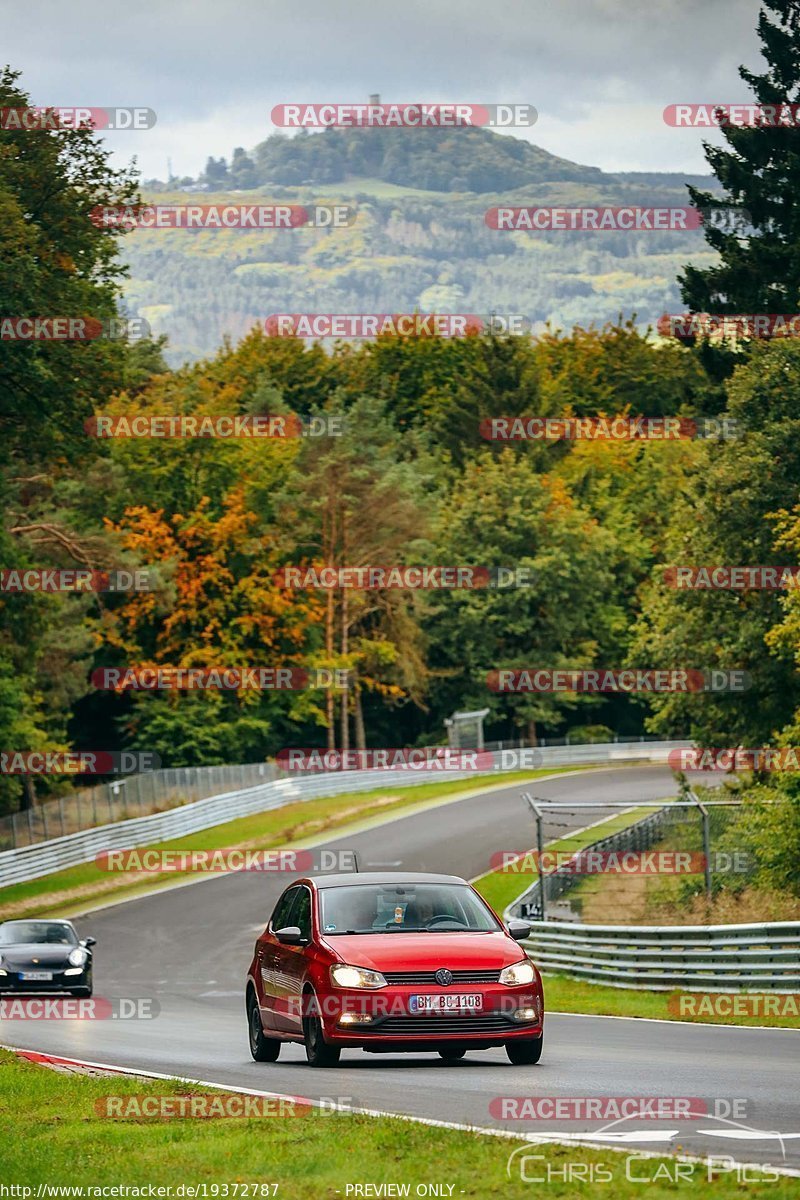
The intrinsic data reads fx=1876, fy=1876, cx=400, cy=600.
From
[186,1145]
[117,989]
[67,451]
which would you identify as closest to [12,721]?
[67,451]

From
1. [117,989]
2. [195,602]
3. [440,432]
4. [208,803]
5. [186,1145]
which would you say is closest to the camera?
[186,1145]

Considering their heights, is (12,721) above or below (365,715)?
above

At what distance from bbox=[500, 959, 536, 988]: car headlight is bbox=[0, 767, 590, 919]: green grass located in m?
33.7

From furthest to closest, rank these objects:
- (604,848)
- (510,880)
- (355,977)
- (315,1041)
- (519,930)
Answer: (510,880) → (604,848) → (519,930) → (315,1041) → (355,977)

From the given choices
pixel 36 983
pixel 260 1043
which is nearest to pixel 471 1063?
pixel 260 1043

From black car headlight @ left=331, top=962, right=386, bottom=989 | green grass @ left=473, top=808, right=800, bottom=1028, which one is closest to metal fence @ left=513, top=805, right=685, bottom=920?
green grass @ left=473, top=808, right=800, bottom=1028

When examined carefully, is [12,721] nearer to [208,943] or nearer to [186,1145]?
[208,943]

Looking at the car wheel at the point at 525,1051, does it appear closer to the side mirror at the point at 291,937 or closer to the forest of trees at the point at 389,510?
the side mirror at the point at 291,937

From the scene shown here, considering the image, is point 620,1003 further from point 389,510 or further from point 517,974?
point 389,510

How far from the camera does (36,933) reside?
28141 millimetres

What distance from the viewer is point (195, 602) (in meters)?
77.9

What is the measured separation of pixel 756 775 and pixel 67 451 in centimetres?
1738

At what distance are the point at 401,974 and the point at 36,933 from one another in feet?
50.8

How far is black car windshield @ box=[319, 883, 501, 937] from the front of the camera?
1477cm
